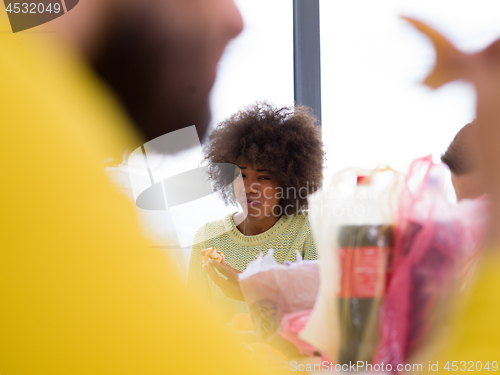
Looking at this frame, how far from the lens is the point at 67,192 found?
16.5 inches

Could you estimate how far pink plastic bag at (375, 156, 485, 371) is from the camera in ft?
0.97

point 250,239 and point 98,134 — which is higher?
point 98,134

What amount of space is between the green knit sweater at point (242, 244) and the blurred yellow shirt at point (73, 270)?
59 cm

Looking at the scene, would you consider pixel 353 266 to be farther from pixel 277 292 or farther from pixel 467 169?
pixel 467 169

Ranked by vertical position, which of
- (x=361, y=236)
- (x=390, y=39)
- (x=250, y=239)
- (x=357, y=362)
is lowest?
(x=250, y=239)

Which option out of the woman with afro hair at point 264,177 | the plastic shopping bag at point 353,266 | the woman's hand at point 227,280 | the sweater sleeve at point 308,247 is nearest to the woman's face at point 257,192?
the woman with afro hair at point 264,177

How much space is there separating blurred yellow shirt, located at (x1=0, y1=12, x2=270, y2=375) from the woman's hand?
0.66 feet

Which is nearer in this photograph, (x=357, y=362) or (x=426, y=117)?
(x=357, y=362)

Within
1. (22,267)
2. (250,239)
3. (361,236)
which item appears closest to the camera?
(361,236)

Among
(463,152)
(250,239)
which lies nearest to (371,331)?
(463,152)

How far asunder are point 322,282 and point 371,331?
0.06 metres

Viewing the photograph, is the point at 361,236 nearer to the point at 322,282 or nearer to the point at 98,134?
the point at 322,282

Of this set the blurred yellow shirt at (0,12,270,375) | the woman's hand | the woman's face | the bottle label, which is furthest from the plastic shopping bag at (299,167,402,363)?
the woman's face

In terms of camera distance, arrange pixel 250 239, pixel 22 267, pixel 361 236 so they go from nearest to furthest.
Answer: pixel 361 236 < pixel 22 267 < pixel 250 239
